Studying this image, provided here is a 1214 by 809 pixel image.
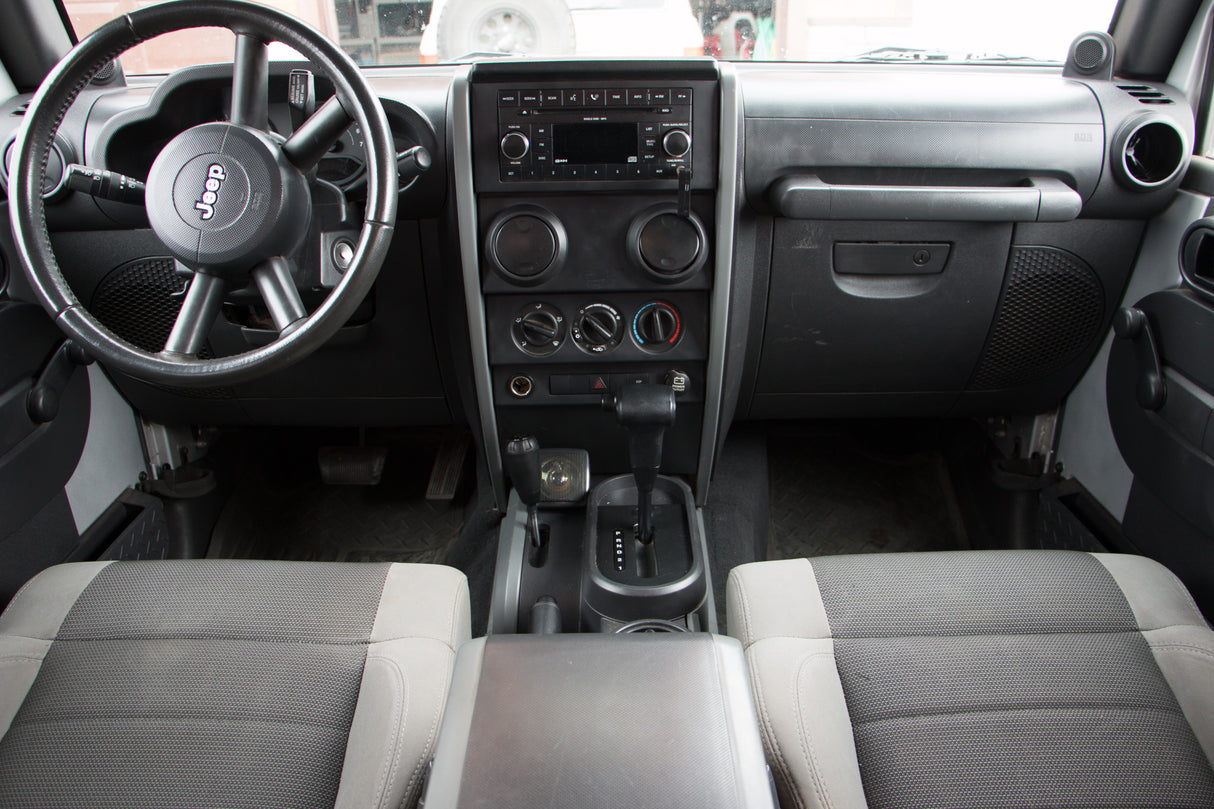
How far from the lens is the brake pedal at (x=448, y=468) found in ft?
7.47

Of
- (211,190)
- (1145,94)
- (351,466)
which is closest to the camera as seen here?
(211,190)

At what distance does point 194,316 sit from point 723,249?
2.91 ft

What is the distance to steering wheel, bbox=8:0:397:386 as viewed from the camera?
105cm

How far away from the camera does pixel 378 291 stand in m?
1.60

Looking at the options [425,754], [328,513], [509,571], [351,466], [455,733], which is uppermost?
[455,733]

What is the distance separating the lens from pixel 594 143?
135 cm

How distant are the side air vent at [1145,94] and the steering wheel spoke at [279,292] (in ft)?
5.42

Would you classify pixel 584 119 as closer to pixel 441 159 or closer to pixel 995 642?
pixel 441 159

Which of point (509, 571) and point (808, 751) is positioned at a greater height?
point (808, 751)

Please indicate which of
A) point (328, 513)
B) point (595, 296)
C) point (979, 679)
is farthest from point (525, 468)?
point (328, 513)

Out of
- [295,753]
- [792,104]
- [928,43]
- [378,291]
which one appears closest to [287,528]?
[378,291]

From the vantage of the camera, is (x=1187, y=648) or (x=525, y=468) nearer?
(x=1187, y=648)

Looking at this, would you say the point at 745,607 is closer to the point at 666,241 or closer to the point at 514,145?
the point at 666,241

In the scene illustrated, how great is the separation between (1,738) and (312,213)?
2.77ft
